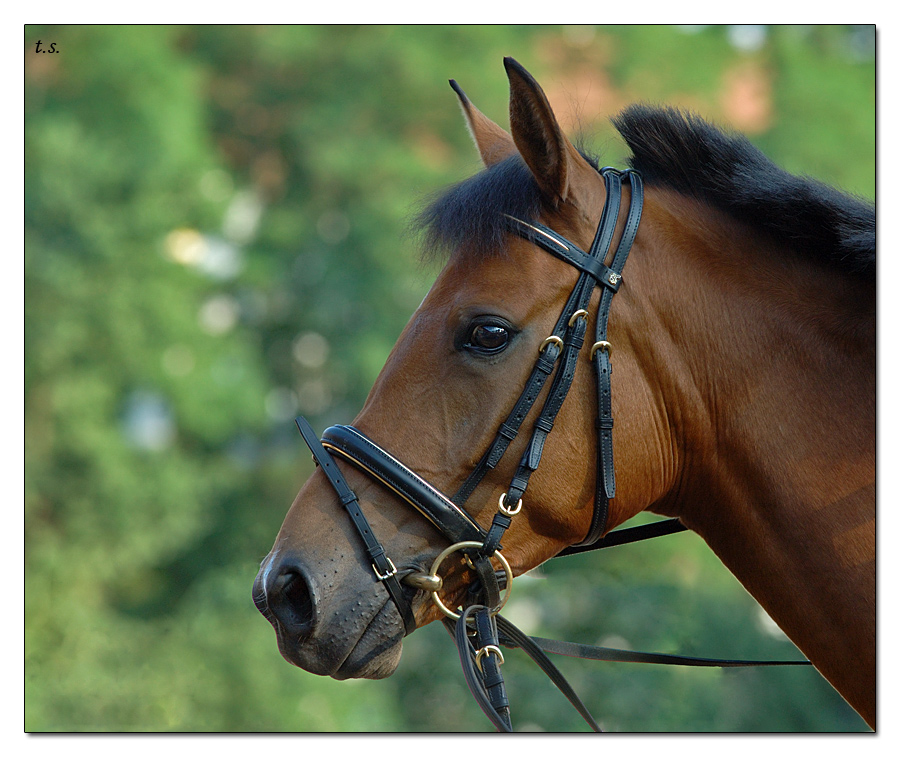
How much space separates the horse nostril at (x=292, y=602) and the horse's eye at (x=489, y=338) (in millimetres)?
785

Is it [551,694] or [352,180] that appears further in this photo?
[352,180]

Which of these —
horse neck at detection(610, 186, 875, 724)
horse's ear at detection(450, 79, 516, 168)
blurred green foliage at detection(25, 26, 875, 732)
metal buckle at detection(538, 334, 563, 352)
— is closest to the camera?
horse neck at detection(610, 186, 875, 724)

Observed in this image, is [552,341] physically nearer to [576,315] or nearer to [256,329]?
[576,315]

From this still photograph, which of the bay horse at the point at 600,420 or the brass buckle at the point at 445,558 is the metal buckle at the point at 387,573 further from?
the brass buckle at the point at 445,558

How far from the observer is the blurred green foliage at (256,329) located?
378 inches

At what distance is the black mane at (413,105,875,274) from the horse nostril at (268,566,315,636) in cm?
106

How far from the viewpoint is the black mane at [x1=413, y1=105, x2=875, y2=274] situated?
2.33 m

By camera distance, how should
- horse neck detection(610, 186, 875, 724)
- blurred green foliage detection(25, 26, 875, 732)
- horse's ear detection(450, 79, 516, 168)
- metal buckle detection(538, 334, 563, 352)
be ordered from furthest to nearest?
blurred green foliage detection(25, 26, 875, 732) < horse's ear detection(450, 79, 516, 168) < metal buckle detection(538, 334, 563, 352) < horse neck detection(610, 186, 875, 724)

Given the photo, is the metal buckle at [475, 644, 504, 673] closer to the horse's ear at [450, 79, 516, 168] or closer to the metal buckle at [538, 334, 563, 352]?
the metal buckle at [538, 334, 563, 352]

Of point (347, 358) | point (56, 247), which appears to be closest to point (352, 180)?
point (347, 358)

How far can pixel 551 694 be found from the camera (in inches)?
354

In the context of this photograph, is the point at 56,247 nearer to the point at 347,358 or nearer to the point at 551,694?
the point at 347,358

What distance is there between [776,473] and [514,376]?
2.48ft

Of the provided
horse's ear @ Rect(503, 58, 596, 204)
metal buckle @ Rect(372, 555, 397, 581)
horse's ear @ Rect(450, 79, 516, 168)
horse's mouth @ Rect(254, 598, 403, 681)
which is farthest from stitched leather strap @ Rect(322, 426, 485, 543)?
horse's ear @ Rect(450, 79, 516, 168)
